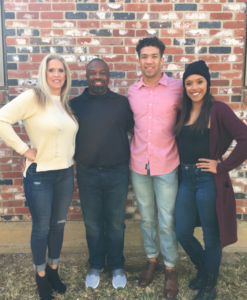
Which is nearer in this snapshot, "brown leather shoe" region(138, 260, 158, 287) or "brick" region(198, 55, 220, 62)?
"brown leather shoe" region(138, 260, 158, 287)

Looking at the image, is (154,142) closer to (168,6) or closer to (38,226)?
(38,226)

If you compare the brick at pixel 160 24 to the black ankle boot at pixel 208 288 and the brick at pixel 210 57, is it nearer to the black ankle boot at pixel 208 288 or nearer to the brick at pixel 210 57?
the brick at pixel 210 57

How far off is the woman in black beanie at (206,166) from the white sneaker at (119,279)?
69 centimetres

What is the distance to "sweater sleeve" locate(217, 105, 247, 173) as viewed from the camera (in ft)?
6.84

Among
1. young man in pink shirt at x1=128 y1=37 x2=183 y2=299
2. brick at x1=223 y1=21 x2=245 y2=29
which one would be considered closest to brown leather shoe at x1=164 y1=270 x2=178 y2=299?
young man in pink shirt at x1=128 y1=37 x2=183 y2=299

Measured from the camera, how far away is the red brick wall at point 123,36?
281cm

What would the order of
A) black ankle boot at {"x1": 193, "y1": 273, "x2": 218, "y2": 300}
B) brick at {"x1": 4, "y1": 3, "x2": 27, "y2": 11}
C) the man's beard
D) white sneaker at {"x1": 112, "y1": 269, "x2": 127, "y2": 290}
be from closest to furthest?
1. black ankle boot at {"x1": 193, "y1": 273, "x2": 218, "y2": 300}
2. the man's beard
3. white sneaker at {"x1": 112, "y1": 269, "x2": 127, "y2": 290}
4. brick at {"x1": 4, "y1": 3, "x2": 27, "y2": 11}

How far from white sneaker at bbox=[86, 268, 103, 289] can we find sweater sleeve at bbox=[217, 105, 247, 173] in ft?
5.22

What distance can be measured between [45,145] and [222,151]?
4.92ft

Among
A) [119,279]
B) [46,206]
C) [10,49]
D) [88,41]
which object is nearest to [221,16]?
[88,41]

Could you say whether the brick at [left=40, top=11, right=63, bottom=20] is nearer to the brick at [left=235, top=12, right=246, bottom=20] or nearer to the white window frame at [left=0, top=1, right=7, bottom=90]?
the white window frame at [left=0, top=1, right=7, bottom=90]

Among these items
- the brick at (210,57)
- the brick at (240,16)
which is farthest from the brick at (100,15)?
the brick at (240,16)

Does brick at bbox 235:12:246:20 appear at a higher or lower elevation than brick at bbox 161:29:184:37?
higher

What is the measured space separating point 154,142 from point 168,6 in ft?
5.01
